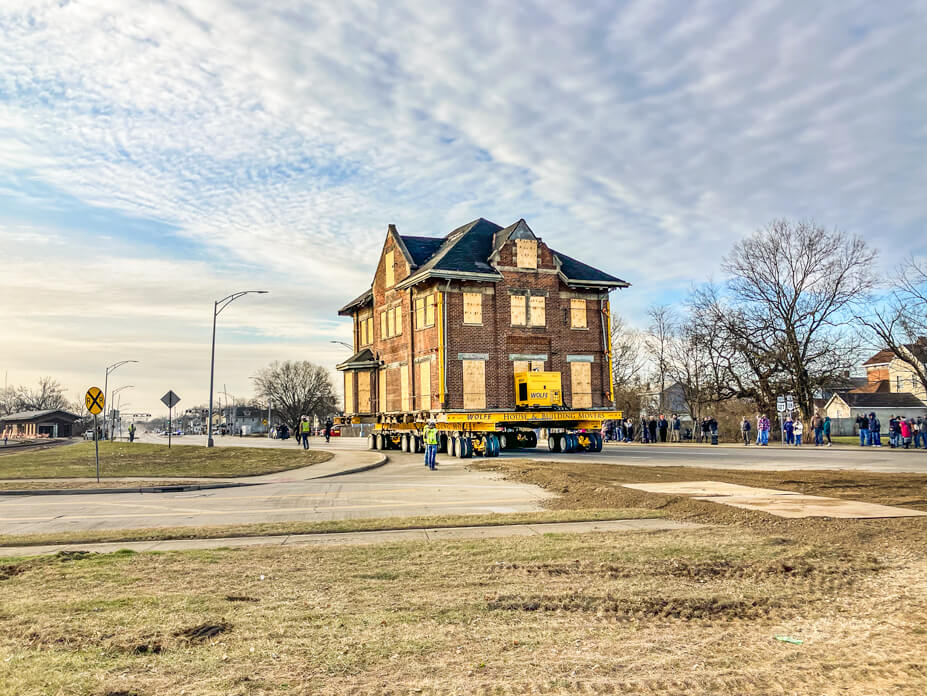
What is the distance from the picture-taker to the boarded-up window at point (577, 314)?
121ft

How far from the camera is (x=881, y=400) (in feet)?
250

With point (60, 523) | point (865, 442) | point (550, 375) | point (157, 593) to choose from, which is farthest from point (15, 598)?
point (865, 442)

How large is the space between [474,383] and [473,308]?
3.49 meters

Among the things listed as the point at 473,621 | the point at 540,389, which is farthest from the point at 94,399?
the point at 473,621

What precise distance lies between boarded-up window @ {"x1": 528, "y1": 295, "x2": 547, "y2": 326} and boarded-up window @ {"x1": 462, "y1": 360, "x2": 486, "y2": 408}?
3.56m

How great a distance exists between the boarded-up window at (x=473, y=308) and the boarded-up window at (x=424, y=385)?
2776 mm

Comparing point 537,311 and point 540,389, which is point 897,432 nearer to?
point 540,389

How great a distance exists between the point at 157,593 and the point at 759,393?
4918 centimetres

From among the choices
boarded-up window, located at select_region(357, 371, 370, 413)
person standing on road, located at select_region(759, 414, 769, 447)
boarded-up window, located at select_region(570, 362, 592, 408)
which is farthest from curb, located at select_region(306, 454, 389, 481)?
person standing on road, located at select_region(759, 414, 769, 447)

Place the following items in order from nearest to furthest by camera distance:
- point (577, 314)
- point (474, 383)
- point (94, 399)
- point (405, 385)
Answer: point (94, 399), point (474, 383), point (577, 314), point (405, 385)

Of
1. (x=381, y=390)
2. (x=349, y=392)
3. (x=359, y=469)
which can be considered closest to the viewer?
(x=359, y=469)

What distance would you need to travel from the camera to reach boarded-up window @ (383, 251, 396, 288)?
39688 mm

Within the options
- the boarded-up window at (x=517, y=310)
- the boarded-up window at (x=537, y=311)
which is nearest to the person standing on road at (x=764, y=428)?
the boarded-up window at (x=537, y=311)

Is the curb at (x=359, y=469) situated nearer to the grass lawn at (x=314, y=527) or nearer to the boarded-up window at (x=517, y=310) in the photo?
the grass lawn at (x=314, y=527)
